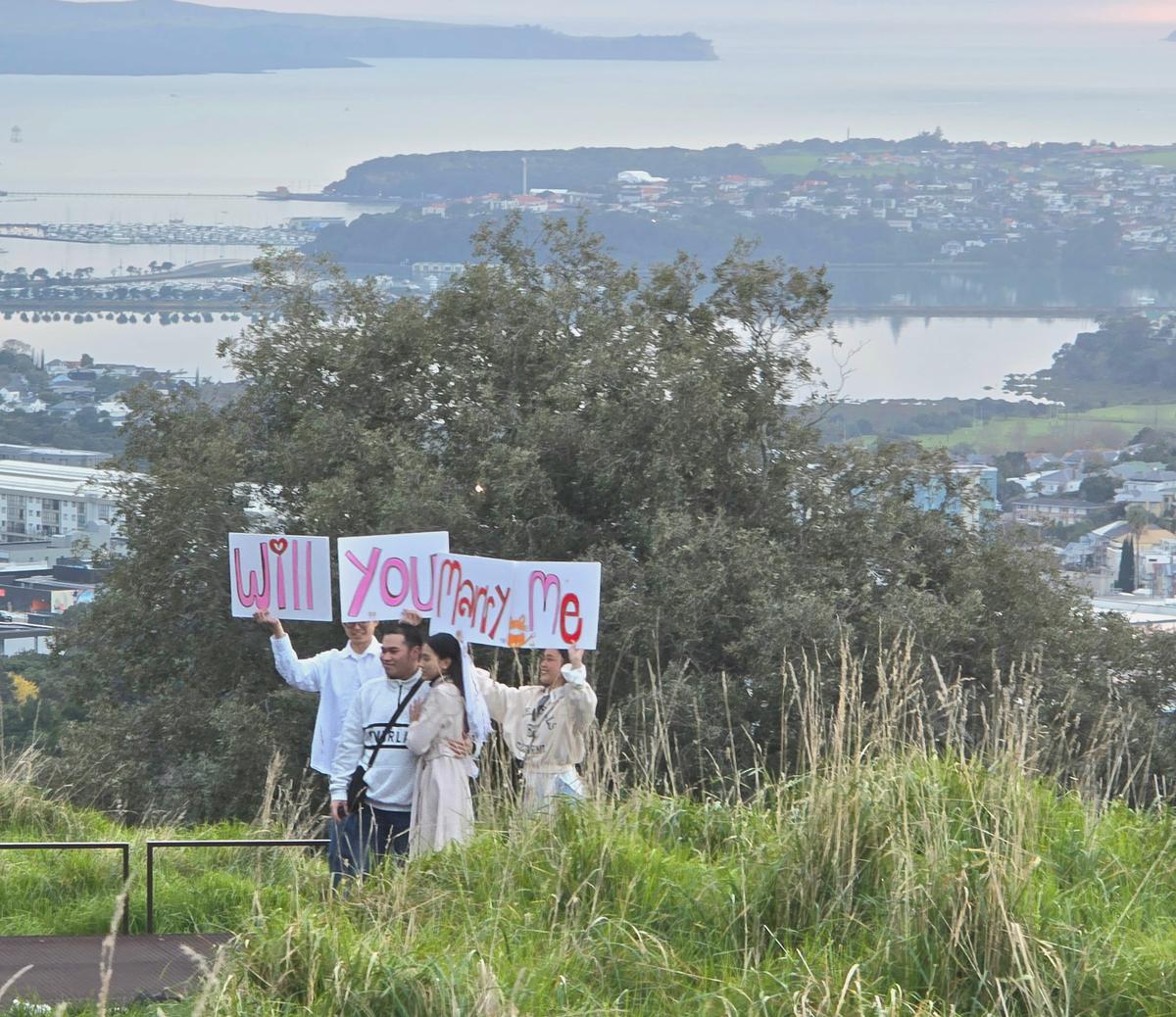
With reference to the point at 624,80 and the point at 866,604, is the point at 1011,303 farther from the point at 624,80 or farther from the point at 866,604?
the point at 624,80

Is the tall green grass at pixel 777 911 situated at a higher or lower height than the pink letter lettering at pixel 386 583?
→ lower

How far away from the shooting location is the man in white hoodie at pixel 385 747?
6.21m

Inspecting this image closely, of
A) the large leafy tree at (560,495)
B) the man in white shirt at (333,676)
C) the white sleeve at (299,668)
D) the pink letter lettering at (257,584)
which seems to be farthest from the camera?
the large leafy tree at (560,495)

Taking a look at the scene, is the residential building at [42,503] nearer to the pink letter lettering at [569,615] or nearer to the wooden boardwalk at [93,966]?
the pink letter lettering at [569,615]

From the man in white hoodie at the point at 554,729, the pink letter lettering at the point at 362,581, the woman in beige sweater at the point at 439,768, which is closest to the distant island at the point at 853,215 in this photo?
the pink letter lettering at the point at 362,581

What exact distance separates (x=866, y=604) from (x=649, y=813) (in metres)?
7.11

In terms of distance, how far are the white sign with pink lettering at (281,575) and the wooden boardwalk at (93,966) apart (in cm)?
210

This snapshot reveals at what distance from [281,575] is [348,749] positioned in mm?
1798

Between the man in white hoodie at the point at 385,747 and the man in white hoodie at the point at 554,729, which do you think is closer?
the man in white hoodie at the point at 385,747

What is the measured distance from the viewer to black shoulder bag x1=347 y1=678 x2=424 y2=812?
6215 millimetres

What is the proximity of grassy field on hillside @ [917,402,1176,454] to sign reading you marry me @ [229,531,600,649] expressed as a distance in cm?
3148

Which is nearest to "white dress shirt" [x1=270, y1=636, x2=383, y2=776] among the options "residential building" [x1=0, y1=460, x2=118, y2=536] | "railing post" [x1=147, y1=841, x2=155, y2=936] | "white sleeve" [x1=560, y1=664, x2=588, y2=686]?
"white sleeve" [x1=560, y1=664, x2=588, y2=686]

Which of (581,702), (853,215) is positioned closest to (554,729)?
(581,702)

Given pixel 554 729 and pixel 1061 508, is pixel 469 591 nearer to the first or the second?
pixel 554 729
